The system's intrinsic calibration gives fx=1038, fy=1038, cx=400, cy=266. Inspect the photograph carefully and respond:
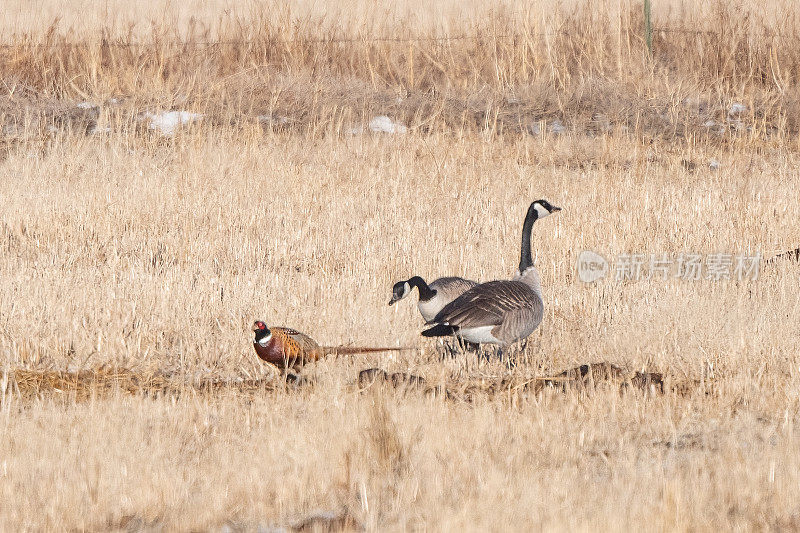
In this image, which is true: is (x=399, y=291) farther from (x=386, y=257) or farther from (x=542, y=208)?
(x=386, y=257)

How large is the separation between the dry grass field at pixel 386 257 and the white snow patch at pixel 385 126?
0.21 metres

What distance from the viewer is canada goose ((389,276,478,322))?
287 inches

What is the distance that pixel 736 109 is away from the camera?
17469mm

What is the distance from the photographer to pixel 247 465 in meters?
4.77

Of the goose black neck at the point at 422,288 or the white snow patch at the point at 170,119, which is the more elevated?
the white snow patch at the point at 170,119

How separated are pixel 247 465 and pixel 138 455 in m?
0.56

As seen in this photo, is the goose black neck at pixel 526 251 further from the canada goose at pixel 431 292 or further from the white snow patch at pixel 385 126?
the white snow patch at pixel 385 126

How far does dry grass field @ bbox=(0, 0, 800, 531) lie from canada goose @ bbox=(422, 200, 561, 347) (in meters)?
0.24

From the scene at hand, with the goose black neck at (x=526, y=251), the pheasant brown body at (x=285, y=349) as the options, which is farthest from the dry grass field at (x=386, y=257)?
the goose black neck at (x=526, y=251)

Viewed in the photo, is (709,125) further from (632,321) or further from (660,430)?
(660,430)

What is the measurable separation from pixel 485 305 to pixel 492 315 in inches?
3.3
